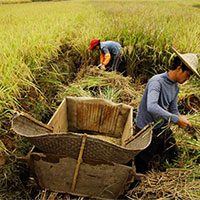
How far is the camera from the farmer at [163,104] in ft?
4.04

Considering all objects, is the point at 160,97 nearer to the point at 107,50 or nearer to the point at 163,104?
the point at 163,104

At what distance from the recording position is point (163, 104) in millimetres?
1438

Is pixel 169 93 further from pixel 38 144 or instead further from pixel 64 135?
pixel 38 144

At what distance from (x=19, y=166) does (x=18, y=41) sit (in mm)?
1718

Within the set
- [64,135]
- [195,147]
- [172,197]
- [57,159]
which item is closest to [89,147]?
[64,135]

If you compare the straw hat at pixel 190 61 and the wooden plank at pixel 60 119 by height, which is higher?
the straw hat at pixel 190 61

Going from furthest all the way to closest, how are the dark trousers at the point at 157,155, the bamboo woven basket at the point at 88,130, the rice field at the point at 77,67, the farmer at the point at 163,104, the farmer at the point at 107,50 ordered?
the farmer at the point at 107,50, the rice field at the point at 77,67, the dark trousers at the point at 157,155, the farmer at the point at 163,104, the bamboo woven basket at the point at 88,130

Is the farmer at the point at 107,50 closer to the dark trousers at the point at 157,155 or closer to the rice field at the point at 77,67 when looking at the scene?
the rice field at the point at 77,67

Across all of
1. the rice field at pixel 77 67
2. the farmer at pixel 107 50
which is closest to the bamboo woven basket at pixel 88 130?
the rice field at pixel 77 67

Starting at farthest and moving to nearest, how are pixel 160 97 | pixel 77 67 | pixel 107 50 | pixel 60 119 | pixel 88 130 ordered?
pixel 77 67, pixel 107 50, pixel 88 130, pixel 60 119, pixel 160 97

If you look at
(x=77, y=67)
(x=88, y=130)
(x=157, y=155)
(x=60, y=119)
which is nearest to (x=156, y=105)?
(x=157, y=155)

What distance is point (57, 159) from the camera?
49.8 inches

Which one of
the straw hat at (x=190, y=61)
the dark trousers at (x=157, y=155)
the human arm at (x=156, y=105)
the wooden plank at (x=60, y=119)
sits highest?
the straw hat at (x=190, y=61)

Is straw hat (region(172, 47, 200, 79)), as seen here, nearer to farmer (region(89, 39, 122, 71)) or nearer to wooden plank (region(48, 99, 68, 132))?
wooden plank (region(48, 99, 68, 132))
